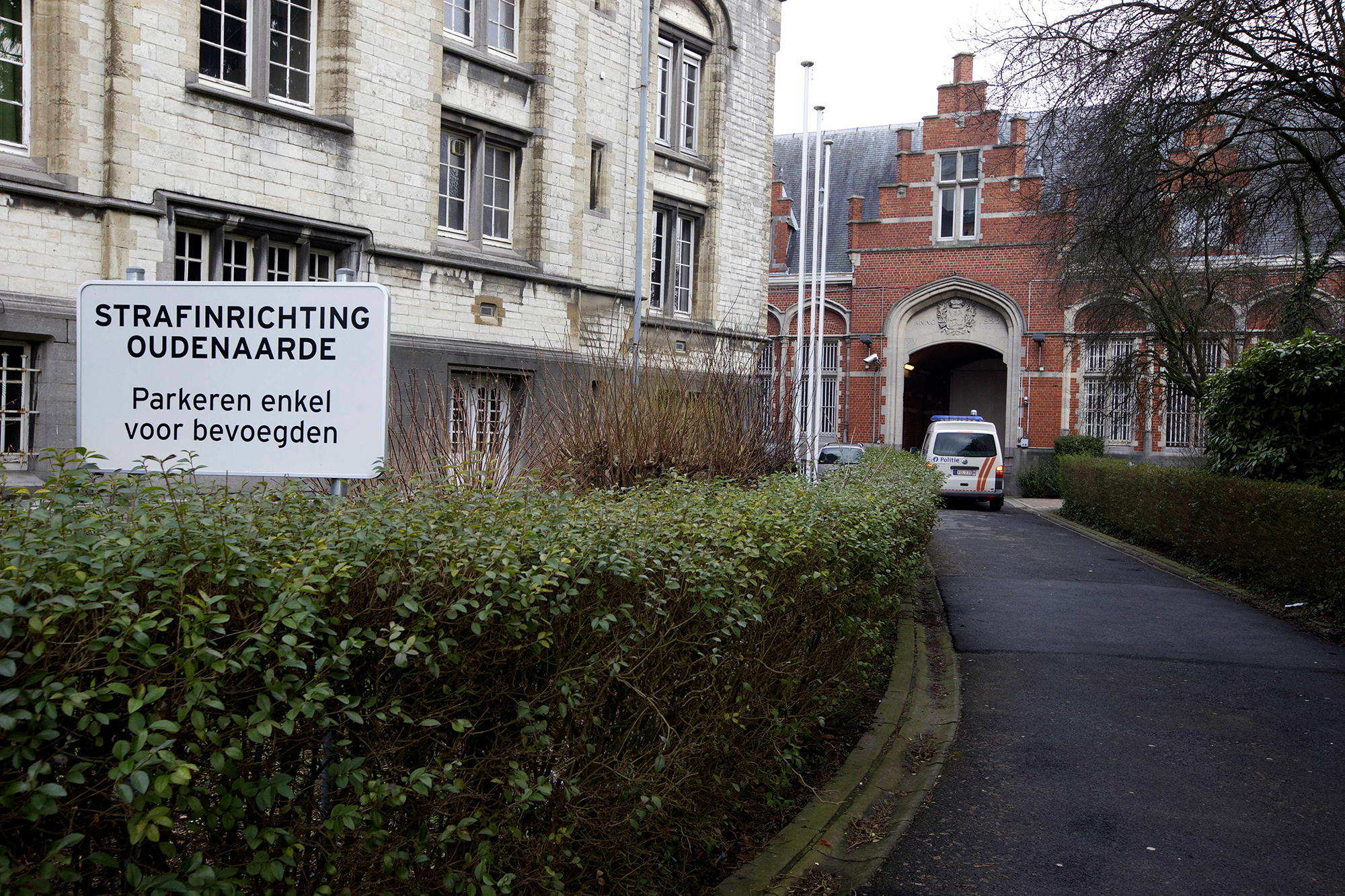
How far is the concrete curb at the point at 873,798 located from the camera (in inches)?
167

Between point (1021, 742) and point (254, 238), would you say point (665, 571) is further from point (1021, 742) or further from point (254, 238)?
point (254, 238)

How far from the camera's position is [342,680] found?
249 centimetres

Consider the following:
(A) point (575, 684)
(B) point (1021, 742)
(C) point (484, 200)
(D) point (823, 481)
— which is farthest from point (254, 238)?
(A) point (575, 684)

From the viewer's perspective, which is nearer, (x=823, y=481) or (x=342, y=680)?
(x=342, y=680)

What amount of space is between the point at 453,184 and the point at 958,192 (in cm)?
2425

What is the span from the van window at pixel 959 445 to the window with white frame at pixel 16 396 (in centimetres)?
1995

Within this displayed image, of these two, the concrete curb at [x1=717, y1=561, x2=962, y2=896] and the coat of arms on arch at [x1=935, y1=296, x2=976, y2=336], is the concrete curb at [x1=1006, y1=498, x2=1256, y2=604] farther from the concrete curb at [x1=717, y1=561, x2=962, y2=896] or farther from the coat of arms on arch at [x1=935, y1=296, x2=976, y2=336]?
the coat of arms on arch at [x1=935, y1=296, x2=976, y2=336]

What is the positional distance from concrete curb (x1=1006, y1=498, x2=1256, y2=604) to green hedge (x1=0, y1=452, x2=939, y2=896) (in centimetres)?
Answer: 1033

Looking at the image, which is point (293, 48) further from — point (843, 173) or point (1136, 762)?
point (843, 173)

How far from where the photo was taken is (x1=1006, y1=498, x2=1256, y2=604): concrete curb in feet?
41.4

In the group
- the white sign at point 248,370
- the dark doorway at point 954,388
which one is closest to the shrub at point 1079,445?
the dark doorway at point 954,388

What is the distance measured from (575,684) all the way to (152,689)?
1310mm

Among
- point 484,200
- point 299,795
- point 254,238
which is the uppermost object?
point 484,200

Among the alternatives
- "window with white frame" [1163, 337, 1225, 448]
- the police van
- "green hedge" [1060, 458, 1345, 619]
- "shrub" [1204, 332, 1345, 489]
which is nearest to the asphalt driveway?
"green hedge" [1060, 458, 1345, 619]
